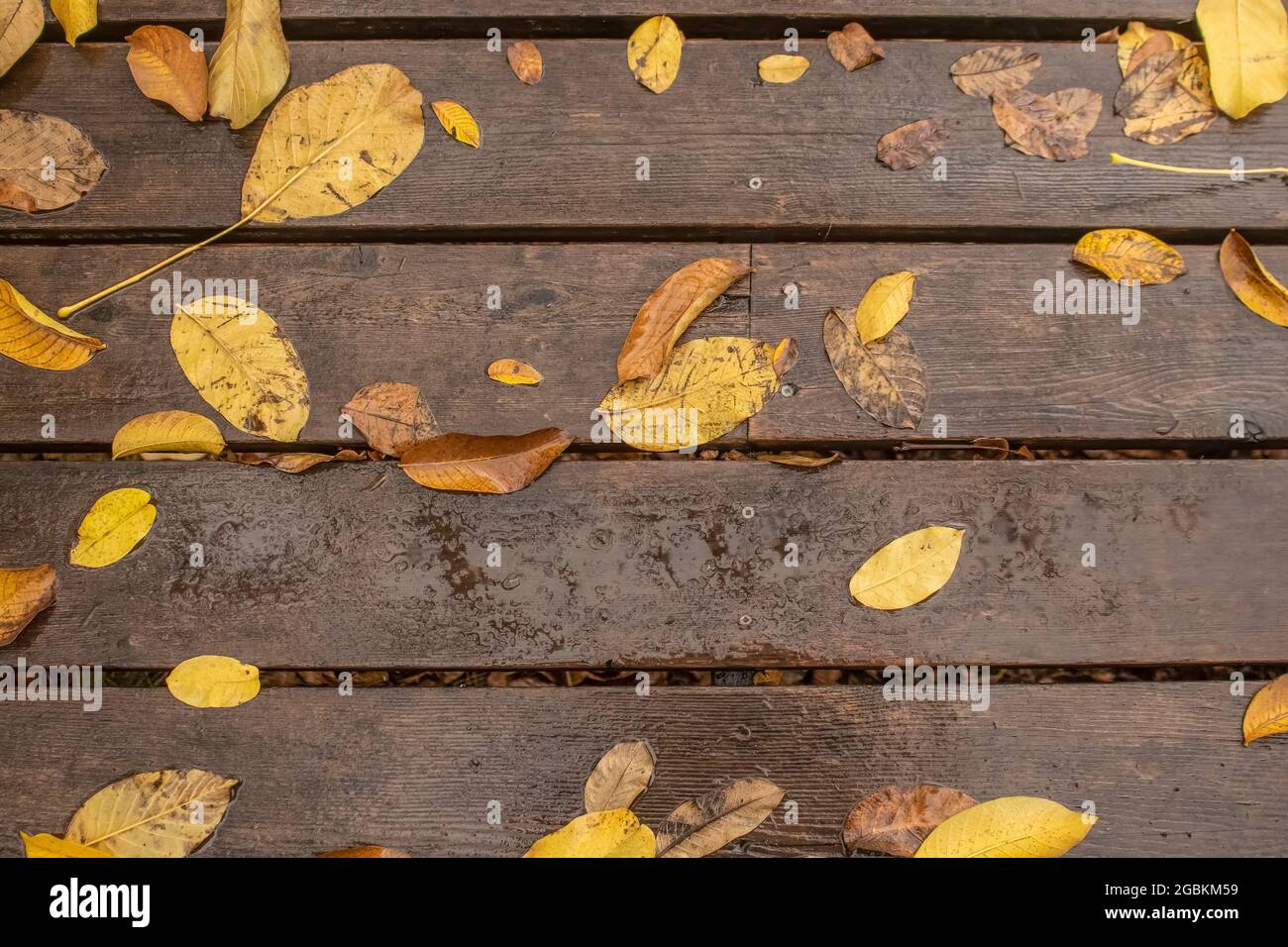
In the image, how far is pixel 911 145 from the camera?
157 centimetres

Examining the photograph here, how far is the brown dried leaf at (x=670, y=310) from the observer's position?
1492 mm

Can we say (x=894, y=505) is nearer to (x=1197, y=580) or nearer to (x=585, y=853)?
(x=1197, y=580)

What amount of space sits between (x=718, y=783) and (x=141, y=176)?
169 centimetres

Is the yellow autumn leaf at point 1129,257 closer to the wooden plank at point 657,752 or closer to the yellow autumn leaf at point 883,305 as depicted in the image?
the yellow autumn leaf at point 883,305

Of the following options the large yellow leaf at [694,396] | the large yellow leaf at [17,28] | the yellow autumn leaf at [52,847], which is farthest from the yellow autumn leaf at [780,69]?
the yellow autumn leaf at [52,847]

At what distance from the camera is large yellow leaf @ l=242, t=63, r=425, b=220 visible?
1.55 m

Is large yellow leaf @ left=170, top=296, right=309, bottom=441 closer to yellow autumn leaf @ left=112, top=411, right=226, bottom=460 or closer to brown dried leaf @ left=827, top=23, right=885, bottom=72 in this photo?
yellow autumn leaf @ left=112, top=411, right=226, bottom=460

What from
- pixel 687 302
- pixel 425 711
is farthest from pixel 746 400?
pixel 425 711

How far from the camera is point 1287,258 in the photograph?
1.57 meters

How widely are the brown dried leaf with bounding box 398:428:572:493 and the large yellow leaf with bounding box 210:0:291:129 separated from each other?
0.79m

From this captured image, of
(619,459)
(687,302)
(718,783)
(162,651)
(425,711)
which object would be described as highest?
(687,302)

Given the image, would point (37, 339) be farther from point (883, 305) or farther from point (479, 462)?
point (883, 305)

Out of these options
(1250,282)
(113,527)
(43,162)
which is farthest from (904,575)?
(43,162)

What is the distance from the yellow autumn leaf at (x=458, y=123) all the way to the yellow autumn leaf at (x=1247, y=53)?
4.92 feet
